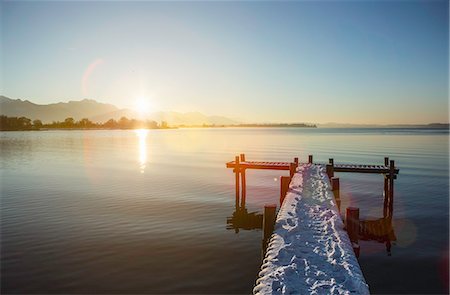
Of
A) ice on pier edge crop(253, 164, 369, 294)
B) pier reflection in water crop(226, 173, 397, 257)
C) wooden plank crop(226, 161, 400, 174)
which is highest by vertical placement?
wooden plank crop(226, 161, 400, 174)

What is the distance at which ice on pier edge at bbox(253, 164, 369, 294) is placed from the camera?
655cm

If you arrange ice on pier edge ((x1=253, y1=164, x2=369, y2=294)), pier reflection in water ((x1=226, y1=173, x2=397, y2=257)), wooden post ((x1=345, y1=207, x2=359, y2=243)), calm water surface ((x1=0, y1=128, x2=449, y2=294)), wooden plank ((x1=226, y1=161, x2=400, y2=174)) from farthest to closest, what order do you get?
1. wooden plank ((x1=226, y1=161, x2=400, y2=174))
2. pier reflection in water ((x1=226, y1=173, x2=397, y2=257))
3. calm water surface ((x1=0, y1=128, x2=449, y2=294))
4. wooden post ((x1=345, y1=207, x2=359, y2=243))
5. ice on pier edge ((x1=253, y1=164, x2=369, y2=294))

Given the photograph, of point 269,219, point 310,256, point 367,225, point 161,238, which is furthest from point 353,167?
point 310,256

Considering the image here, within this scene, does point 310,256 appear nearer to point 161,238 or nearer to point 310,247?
point 310,247

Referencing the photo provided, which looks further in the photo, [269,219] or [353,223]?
[269,219]

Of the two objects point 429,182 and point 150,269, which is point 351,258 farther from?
point 429,182

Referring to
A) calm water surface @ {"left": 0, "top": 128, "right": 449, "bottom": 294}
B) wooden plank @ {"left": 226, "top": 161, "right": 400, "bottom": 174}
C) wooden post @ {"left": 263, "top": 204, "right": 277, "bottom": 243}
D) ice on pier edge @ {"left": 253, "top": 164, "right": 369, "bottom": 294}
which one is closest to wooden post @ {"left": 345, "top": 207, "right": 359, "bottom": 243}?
ice on pier edge @ {"left": 253, "top": 164, "right": 369, "bottom": 294}

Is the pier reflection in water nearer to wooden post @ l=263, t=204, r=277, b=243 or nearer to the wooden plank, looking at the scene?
the wooden plank

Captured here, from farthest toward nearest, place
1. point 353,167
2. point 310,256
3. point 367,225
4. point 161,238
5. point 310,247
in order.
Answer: point 353,167, point 367,225, point 161,238, point 310,247, point 310,256

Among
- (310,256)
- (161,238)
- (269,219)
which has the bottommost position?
(161,238)

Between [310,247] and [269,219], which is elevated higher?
[269,219]

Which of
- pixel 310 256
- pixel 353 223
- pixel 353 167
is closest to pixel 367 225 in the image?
pixel 353 167

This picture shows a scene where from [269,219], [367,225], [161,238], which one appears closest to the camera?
[269,219]

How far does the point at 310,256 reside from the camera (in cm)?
791
